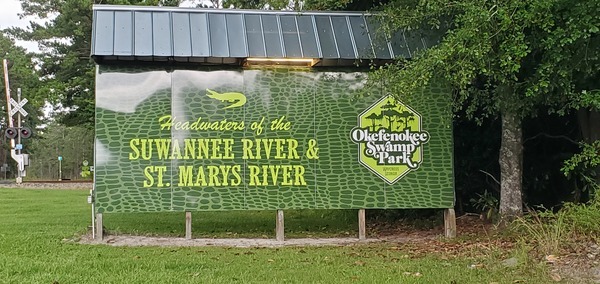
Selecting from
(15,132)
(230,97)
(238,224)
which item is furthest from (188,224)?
(15,132)

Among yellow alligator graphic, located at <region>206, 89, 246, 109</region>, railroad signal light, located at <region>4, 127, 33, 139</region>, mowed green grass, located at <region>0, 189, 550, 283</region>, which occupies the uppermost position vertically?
railroad signal light, located at <region>4, 127, 33, 139</region>

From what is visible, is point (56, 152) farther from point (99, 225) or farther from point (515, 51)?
point (515, 51)

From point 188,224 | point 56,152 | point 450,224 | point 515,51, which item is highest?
point 56,152

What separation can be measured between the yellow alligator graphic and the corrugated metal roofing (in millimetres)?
542

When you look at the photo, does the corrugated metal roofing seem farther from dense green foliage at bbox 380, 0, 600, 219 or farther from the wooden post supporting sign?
the wooden post supporting sign

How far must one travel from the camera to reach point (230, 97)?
32.0ft

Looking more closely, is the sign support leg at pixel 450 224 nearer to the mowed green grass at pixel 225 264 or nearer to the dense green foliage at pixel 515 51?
the mowed green grass at pixel 225 264

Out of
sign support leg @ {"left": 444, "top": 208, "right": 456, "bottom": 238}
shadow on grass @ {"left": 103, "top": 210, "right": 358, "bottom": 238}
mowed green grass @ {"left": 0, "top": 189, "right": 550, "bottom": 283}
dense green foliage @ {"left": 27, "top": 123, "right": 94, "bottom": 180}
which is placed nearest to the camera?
mowed green grass @ {"left": 0, "top": 189, "right": 550, "bottom": 283}

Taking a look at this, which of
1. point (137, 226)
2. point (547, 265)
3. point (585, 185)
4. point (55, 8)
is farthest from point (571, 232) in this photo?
point (55, 8)

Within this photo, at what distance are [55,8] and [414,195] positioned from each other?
29574 millimetres

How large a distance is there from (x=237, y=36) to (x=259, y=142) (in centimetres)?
181

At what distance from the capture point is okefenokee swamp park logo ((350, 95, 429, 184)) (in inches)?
394

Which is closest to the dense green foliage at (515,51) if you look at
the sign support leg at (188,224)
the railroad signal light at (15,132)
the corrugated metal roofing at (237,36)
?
the corrugated metal roofing at (237,36)

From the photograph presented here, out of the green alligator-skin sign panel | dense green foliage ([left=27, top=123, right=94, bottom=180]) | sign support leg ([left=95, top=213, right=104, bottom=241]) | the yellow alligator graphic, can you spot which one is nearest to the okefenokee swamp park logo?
the green alligator-skin sign panel
